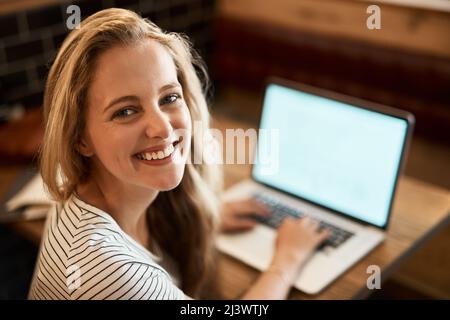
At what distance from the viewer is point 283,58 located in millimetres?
2678

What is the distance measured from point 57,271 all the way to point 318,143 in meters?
0.71

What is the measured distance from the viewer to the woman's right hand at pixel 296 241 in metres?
1.15

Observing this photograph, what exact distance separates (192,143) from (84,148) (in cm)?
27

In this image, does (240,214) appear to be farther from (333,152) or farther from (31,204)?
(31,204)

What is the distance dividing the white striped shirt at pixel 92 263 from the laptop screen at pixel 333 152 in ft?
1.75

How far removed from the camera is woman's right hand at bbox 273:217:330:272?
1.15 meters

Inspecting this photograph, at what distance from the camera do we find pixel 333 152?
1.31 metres

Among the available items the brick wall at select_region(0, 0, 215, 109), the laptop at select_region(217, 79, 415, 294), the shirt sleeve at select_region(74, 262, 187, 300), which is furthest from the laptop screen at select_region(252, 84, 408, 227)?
the brick wall at select_region(0, 0, 215, 109)

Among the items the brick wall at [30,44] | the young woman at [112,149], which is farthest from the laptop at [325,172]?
the brick wall at [30,44]

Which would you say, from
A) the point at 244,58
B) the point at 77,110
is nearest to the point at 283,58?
the point at 244,58

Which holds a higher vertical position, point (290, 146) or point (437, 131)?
point (290, 146)

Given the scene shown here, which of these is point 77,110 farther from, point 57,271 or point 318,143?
point 318,143

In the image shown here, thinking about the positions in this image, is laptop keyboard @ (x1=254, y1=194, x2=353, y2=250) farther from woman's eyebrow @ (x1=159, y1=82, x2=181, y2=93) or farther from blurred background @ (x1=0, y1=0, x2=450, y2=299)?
blurred background @ (x1=0, y1=0, x2=450, y2=299)
